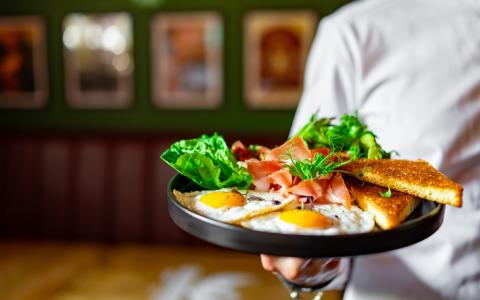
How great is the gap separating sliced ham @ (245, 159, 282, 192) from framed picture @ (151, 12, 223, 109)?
290 centimetres

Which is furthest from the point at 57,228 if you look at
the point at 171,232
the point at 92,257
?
the point at 171,232

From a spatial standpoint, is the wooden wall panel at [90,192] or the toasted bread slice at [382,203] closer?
the toasted bread slice at [382,203]

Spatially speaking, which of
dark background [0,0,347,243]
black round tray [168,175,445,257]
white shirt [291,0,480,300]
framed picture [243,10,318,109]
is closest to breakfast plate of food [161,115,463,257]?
black round tray [168,175,445,257]

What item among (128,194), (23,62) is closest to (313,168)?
(128,194)

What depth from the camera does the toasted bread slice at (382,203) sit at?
754 millimetres

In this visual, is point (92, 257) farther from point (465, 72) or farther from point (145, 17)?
point (465, 72)

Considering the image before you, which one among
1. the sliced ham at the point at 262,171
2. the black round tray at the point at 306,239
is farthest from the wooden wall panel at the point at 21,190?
the black round tray at the point at 306,239

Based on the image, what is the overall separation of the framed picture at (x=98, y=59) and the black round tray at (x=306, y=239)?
128 inches

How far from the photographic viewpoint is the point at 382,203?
30.9 inches

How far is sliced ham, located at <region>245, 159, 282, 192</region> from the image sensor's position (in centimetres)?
89

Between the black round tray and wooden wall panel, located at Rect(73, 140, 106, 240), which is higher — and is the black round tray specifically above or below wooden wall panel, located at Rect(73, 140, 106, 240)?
above

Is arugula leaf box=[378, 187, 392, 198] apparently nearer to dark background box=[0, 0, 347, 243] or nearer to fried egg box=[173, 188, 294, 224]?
fried egg box=[173, 188, 294, 224]

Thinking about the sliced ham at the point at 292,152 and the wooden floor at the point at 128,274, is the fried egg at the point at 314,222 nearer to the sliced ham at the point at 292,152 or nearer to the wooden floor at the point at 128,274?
the sliced ham at the point at 292,152

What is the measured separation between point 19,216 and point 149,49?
1576 mm
